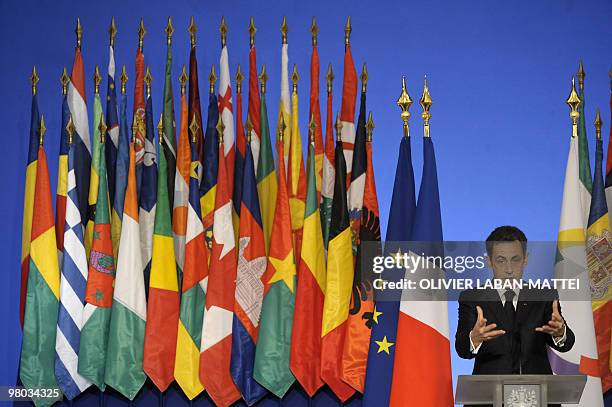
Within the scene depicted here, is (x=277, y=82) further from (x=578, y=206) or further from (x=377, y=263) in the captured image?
(x=578, y=206)

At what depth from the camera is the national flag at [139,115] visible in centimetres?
611

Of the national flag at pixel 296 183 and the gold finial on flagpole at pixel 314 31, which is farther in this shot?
the gold finial on flagpole at pixel 314 31

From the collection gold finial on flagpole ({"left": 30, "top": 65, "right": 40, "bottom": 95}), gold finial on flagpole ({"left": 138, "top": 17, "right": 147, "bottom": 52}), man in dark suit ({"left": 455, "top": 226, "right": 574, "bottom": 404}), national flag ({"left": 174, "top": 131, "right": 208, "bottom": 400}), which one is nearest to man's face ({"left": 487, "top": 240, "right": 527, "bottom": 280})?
man in dark suit ({"left": 455, "top": 226, "right": 574, "bottom": 404})

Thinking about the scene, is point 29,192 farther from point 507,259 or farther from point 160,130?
point 507,259

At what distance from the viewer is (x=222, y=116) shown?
20.4ft

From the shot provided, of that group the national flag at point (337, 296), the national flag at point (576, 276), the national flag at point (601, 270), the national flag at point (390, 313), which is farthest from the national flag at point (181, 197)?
the national flag at point (601, 270)

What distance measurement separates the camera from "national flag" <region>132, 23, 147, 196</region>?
6.11 meters

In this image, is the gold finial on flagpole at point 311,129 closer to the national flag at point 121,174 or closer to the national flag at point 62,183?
the national flag at point 121,174

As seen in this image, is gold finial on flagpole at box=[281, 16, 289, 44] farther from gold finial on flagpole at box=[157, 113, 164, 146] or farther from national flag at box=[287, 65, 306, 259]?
gold finial on flagpole at box=[157, 113, 164, 146]

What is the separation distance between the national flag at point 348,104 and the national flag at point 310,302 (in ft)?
0.89

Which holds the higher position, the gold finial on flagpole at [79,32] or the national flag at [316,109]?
the gold finial on flagpole at [79,32]

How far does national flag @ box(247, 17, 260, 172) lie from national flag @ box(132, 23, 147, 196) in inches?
25.1

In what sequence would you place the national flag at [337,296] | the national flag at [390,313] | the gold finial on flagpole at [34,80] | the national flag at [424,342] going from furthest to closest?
the gold finial on flagpole at [34,80] → the national flag at [337,296] → the national flag at [390,313] → the national flag at [424,342]

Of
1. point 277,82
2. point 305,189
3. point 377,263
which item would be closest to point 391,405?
point 377,263
